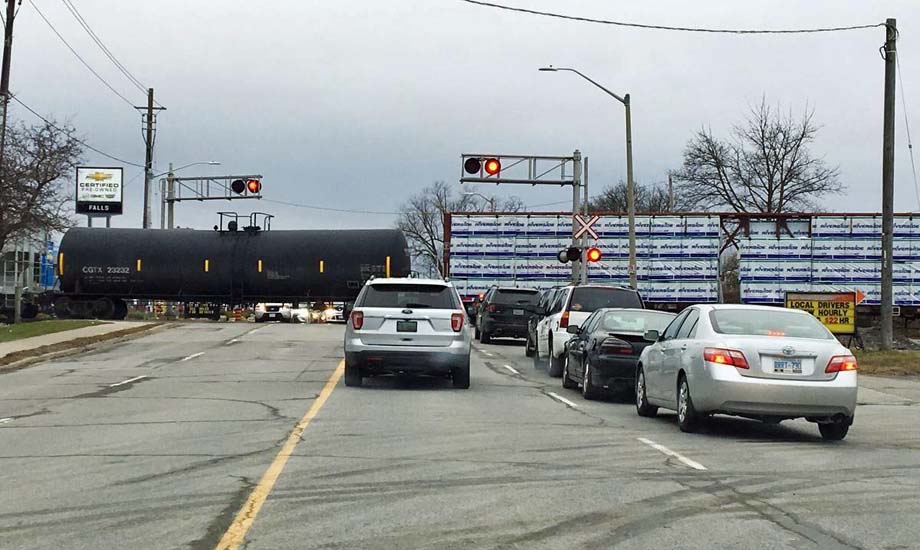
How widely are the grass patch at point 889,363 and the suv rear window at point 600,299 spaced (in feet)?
16.5

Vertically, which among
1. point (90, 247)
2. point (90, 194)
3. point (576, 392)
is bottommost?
point (576, 392)

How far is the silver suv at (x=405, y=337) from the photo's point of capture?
1722 centimetres

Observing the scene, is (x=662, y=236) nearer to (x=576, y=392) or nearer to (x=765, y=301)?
(x=765, y=301)

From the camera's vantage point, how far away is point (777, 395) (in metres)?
11.8

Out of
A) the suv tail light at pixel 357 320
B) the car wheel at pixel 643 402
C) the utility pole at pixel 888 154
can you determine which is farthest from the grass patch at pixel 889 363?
the suv tail light at pixel 357 320

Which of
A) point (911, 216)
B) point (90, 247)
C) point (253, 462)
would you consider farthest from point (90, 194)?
point (253, 462)

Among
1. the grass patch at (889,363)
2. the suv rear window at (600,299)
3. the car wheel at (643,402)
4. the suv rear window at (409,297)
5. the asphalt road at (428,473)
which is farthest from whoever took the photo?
the grass patch at (889,363)

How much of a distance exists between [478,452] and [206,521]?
3.88m

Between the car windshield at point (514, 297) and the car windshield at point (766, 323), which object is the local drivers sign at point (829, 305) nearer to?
the car windshield at point (514, 297)

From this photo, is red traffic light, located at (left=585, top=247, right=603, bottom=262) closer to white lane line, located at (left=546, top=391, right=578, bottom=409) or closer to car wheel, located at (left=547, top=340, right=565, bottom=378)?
car wheel, located at (left=547, top=340, right=565, bottom=378)

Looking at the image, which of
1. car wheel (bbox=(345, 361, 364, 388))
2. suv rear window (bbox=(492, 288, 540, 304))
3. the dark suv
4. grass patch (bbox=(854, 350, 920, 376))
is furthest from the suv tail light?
suv rear window (bbox=(492, 288, 540, 304))

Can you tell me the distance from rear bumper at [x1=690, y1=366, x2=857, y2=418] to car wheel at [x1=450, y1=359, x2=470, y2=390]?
6.15m

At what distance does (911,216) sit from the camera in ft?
142

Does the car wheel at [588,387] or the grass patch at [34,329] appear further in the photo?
the grass patch at [34,329]
